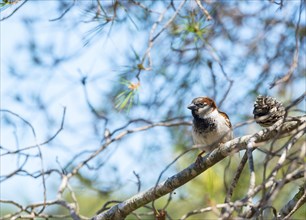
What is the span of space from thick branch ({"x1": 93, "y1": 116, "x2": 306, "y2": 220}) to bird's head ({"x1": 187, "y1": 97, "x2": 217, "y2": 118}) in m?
0.88

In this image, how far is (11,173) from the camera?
3.59 m

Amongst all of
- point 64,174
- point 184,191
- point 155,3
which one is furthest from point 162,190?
point 155,3

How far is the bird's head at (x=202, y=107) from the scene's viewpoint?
3.95m

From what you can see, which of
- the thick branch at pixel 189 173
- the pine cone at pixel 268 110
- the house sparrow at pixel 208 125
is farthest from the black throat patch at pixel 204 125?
the pine cone at pixel 268 110

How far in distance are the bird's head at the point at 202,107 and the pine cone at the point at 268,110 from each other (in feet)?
3.24

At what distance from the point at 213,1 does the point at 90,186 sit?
1721mm

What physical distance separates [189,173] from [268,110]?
48cm

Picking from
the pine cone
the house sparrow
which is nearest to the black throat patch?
the house sparrow

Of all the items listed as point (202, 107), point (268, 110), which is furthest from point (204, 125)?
point (268, 110)

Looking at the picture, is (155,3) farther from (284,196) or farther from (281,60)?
(284,196)

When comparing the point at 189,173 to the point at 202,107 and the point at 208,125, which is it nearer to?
the point at 208,125

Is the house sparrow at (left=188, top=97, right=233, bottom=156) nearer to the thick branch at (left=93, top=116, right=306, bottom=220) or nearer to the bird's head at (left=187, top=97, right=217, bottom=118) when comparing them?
the bird's head at (left=187, top=97, right=217, bottom=118)

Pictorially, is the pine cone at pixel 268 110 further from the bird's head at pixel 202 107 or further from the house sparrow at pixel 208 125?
the bird's head at pixel 202 107

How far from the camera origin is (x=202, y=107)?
158 inches
